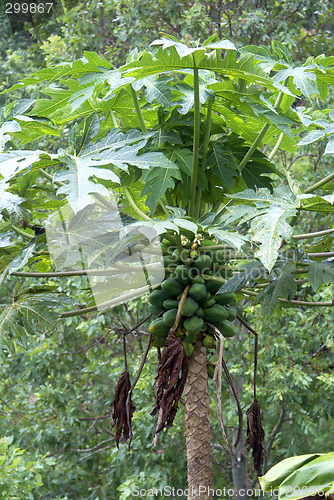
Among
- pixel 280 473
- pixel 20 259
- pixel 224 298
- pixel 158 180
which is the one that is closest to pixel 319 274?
pixel 224 298

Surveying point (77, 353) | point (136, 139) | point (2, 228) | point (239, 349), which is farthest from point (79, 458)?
point (136, 139)

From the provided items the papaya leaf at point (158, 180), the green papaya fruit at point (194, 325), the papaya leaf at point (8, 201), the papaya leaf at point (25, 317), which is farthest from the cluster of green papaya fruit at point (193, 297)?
the papaya leaf at point (8, 201)

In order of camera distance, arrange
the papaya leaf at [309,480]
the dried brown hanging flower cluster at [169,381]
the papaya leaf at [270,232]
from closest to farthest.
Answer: the papaya leaf at [270,232], the dried brown hanging flower cluster at [169,381], the papaya leaf at [309,480]

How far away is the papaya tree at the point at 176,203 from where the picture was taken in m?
1.12

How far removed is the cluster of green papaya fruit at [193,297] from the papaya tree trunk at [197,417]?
0.06 metres

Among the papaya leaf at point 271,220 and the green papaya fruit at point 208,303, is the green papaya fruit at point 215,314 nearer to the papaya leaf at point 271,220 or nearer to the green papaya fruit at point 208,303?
the green papaya fruit at point 208,303

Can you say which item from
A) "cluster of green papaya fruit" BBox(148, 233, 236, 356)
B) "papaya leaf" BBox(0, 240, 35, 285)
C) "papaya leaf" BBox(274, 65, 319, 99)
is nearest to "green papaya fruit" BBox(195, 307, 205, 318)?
"cluster of green papaya fruit" BBox(148, 233, 236, 356)

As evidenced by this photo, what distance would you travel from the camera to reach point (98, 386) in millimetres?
4016

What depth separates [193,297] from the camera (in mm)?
1223

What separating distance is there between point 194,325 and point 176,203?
0.36 metres

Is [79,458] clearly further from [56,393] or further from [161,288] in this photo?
[161,288]

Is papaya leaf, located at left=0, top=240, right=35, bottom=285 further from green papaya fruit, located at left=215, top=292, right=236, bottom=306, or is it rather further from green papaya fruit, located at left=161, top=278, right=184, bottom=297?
green papaya fruit, located at left=215, top=292, right=236, bottom=306

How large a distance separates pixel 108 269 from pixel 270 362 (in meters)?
2.47

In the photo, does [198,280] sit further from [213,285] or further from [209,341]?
[209,341]
